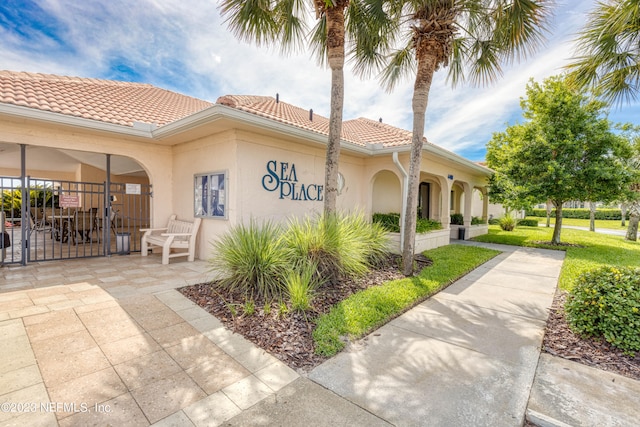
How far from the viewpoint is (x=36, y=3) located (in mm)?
6828

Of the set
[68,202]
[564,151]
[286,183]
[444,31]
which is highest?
[444,31]

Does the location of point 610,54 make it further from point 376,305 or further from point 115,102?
point 115,102

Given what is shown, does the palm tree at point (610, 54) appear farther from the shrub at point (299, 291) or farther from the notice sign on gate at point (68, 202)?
the notice sign on gate at point (68, 202)

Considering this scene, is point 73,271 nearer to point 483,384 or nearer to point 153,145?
point 153,145

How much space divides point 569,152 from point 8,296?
54.0 feet

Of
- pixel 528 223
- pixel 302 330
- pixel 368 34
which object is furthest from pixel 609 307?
pixel 528 223

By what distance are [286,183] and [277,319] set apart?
485cm

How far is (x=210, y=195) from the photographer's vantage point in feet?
26.3

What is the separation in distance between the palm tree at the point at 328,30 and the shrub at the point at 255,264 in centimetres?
164

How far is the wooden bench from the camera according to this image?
24.9ft

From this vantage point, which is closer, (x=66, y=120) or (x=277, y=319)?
(x=277, y=319)

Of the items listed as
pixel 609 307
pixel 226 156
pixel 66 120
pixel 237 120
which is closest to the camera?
pixel 609 307

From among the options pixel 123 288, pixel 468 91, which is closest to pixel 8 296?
pixel 123 288

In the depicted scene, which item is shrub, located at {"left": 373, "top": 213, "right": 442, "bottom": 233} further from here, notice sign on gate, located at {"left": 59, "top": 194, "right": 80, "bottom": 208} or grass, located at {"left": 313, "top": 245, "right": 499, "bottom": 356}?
notice sign on gate, located at {"left": 59, "top": 194, "right": 80, "bottom": 208}
